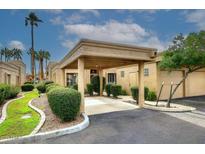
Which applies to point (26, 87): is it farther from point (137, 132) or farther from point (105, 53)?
point (137, 132)

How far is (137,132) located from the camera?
550cm

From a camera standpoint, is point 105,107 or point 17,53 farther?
point 17,53

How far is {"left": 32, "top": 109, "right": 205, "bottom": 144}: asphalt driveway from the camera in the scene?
4.85m

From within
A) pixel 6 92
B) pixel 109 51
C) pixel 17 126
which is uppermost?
pixel 109 51

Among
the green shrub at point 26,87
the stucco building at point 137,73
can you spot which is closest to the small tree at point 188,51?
the stucco building at point 137,73

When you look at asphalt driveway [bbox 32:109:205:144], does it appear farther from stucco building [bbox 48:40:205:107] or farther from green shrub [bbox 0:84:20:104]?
green shrub [bbox 0:84:20:104]

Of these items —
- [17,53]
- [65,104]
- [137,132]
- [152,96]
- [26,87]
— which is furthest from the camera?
[17,53]

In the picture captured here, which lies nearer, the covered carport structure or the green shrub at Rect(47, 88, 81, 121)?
the green shrub at Rect(47, 88, 81, 121)

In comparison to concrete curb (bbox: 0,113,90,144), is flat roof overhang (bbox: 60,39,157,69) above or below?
above

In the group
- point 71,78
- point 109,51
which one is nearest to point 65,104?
point 109,51

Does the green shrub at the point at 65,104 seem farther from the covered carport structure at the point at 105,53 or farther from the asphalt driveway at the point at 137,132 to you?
the covered carport structure at the point at 105,53

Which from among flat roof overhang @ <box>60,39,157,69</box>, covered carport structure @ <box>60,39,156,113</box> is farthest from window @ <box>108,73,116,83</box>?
flat roof overhang @ <box>60,39,157,69</box>
